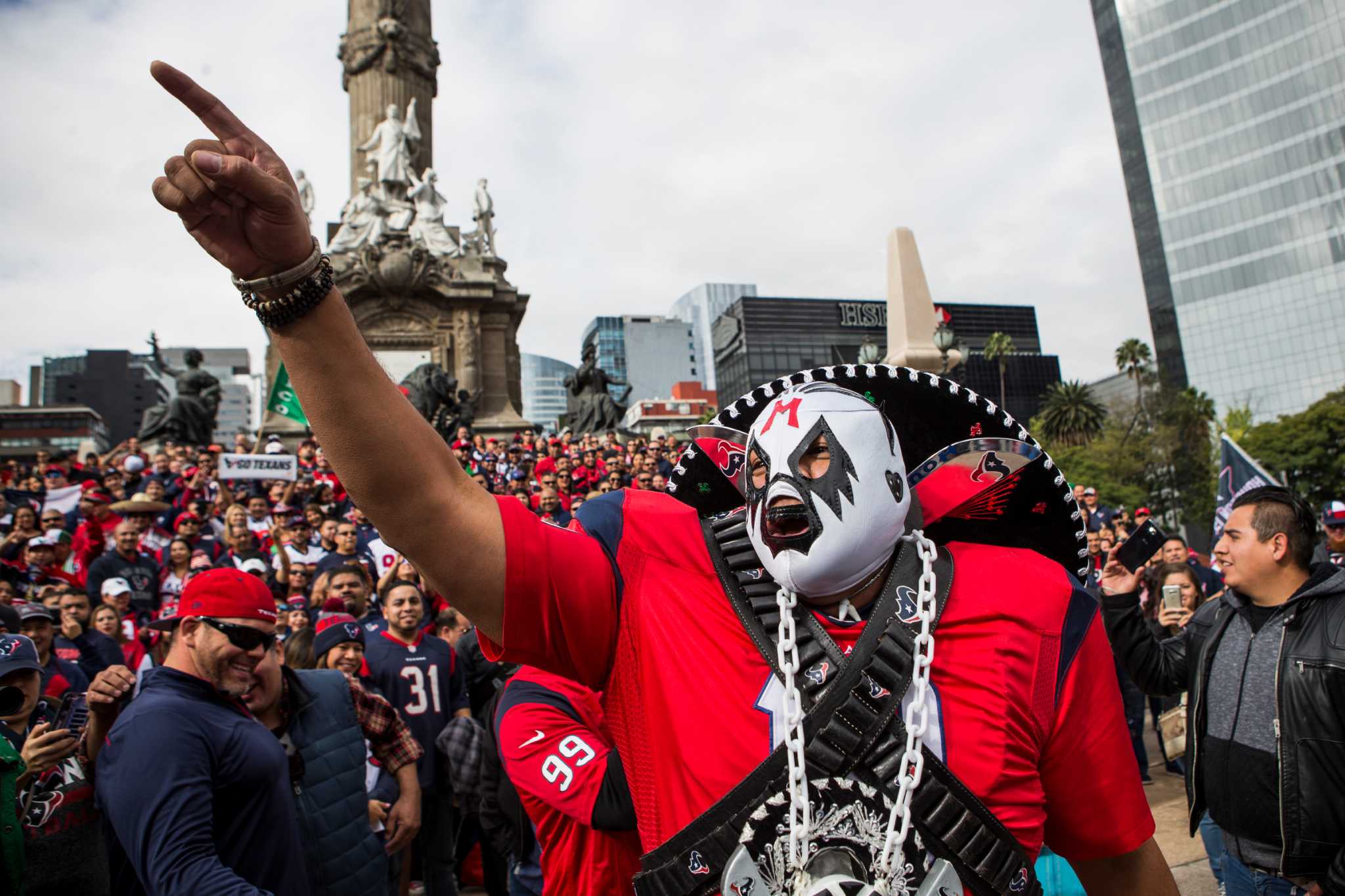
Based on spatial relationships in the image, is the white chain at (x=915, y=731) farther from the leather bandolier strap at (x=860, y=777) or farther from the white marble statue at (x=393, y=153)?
the white marble statue at (x=393, y=153)

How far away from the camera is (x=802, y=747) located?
1.59 metres

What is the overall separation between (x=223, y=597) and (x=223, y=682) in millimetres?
285

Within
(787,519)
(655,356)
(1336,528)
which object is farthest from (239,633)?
(655,356)

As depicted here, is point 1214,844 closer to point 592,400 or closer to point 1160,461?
point 592,400

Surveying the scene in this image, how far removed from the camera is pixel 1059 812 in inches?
71.8

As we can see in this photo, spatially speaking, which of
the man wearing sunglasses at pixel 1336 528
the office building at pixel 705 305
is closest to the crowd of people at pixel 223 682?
the man wearing sunglasses at pixel 1336 528

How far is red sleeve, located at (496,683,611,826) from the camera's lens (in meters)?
3.05

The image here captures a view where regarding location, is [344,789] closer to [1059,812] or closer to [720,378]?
[1059,812]

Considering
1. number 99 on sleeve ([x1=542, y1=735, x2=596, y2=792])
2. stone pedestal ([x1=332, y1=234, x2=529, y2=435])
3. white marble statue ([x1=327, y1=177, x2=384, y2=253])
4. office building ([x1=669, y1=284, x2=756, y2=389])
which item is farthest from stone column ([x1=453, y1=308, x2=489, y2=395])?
office building ([x1=669, y1=284, x2=756, y2=389])

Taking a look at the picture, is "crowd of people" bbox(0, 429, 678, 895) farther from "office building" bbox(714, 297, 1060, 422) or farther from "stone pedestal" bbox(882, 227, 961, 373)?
"office building" bbox(714, 297, 1060, 422)

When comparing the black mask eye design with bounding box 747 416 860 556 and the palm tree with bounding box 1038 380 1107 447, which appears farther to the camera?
the palm tree with bounding box 1038 380 1107 447

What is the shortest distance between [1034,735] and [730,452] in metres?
0.87

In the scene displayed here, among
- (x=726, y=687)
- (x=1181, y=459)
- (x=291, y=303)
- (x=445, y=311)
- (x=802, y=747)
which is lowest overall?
(x=802, y=747)

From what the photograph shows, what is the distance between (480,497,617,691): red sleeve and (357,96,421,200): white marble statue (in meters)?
27.8
